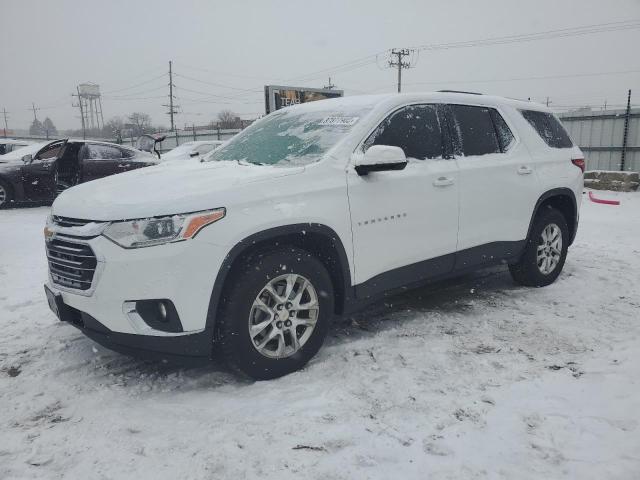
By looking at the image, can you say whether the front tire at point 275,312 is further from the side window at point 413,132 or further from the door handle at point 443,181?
the door handle at point 443,181

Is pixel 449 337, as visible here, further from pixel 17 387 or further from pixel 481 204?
pixel 17 387

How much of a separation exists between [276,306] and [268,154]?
1188 millimetres

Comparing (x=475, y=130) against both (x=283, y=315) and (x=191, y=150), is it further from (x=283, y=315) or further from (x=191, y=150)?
(x=191, y=150)

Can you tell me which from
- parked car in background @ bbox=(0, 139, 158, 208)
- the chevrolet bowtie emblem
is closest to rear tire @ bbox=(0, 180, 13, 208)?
parked car in background @ bbox=(0, 139, 158, 208)

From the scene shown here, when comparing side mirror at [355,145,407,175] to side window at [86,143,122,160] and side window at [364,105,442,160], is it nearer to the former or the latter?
side window at [364,105,442,160]

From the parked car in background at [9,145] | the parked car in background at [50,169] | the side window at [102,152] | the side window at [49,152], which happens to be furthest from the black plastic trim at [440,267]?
the parked car in background at [9,145]

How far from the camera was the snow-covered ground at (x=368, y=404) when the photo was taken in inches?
89.0

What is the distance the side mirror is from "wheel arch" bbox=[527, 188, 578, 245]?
2.06m

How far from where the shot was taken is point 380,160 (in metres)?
3.15

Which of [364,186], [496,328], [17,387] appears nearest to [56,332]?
[17,387]

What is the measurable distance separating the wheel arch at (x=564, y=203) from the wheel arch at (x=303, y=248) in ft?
7.46

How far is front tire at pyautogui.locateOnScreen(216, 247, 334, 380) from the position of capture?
2.82 meters

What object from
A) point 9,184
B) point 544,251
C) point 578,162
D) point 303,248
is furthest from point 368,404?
point 9,184

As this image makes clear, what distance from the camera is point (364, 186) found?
328 centimetres
